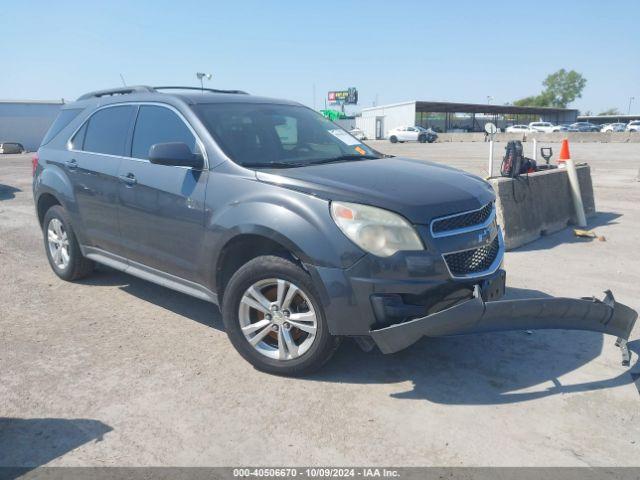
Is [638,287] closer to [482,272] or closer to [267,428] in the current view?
[482,272]

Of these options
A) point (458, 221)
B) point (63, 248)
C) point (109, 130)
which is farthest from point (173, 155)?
point (63, 248)

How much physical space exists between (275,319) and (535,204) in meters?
5.25

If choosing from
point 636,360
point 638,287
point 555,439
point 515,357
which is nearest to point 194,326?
point 515,357

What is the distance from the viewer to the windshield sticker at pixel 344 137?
4.90m

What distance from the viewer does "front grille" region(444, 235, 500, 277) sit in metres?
3.44

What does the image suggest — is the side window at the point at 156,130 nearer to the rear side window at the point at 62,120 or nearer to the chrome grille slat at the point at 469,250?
the rear side window at the point at 62,120

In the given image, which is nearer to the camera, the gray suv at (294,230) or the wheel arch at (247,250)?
the gray suv at (294,230)

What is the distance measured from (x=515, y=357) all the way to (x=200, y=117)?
9.65 ft

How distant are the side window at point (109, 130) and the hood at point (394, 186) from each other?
182 cm

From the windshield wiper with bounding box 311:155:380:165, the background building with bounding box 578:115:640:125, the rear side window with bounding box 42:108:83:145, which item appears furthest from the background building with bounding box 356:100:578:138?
the windshield wiper with bounding box 311:155:380:165

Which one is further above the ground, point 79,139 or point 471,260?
point 79,139

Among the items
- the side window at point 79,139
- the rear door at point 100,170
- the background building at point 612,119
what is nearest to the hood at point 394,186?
the rear door at point 100,170

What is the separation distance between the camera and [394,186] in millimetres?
3602

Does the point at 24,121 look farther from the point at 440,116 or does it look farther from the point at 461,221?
the point at 440,116
